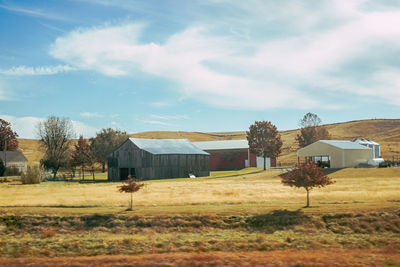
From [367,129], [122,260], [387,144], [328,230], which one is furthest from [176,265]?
[367,129]

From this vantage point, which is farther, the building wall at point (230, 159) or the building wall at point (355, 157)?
the building wall at point (230, 159)

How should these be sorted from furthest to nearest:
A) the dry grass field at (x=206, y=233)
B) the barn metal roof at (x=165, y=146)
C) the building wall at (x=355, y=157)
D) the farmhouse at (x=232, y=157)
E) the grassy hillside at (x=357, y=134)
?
the grassy hillside at (x=357, y=134) → the farmhouse at (x=232, y=157) → the barn metal roof at (x=165, y=146) → the building wall at (x=355, y=157) → the dry grass field at (x=206, y=233)

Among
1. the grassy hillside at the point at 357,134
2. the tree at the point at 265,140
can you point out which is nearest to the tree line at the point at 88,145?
the tree at the point at 265,140

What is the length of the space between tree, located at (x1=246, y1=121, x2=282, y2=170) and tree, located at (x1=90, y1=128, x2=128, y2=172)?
35.6 metres

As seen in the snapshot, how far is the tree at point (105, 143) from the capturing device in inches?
3639

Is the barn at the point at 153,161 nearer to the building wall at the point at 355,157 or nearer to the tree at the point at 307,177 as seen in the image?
the building wall at the point at 355,157

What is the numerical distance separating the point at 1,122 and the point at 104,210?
88725mm

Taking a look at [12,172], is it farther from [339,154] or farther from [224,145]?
[339,154]

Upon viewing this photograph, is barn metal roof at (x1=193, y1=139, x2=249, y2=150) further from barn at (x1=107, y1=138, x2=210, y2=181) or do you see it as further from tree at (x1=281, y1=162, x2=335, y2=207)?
tree at (x1=281, y1=162, x2=335, y2=207)

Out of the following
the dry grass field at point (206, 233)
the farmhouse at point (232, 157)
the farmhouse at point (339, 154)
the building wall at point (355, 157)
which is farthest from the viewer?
the farmhouse at point (232, 157)

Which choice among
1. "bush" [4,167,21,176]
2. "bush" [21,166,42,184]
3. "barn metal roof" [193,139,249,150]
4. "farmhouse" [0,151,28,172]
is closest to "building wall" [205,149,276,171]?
"barn metal roof" [193,139,249,150]

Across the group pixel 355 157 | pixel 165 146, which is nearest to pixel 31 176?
pixel 165 146

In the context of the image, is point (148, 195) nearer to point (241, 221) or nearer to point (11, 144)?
point (241, 221)

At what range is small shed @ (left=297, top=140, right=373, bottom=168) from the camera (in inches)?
2352
